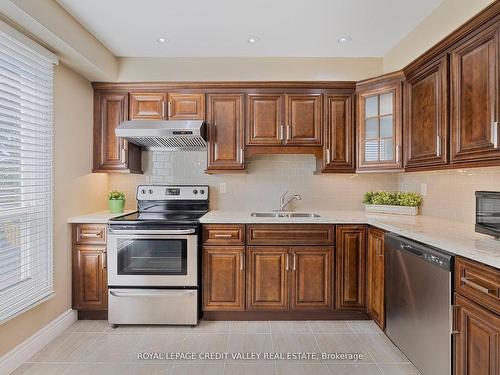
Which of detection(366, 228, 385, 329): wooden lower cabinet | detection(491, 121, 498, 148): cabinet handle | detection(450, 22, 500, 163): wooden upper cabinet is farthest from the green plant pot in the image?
detection(491, 121, 498, 148): cabinet handle

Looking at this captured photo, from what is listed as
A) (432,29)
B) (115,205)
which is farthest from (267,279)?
(432,29)

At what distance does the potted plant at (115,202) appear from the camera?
3.03 m

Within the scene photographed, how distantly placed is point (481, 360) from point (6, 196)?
9.50 ft

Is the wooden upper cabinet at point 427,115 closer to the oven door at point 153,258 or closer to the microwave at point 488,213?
the microwave at point 488,213

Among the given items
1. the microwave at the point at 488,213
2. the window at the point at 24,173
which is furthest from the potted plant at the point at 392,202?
the window at the point at 24,173

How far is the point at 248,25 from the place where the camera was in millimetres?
2465

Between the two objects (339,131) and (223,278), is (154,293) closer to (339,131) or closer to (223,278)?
(223,278)

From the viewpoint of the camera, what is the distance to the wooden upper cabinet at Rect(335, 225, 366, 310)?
8.56 feet

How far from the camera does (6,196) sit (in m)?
1.93

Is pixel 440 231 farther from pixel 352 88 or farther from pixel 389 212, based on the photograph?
pixel 352 88

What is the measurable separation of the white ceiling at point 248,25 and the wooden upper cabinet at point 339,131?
53cm

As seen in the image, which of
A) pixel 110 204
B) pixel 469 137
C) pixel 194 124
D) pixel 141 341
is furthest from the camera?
pixel 110 204

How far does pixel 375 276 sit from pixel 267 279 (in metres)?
0.92

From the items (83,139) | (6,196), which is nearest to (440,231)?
(6,196)
